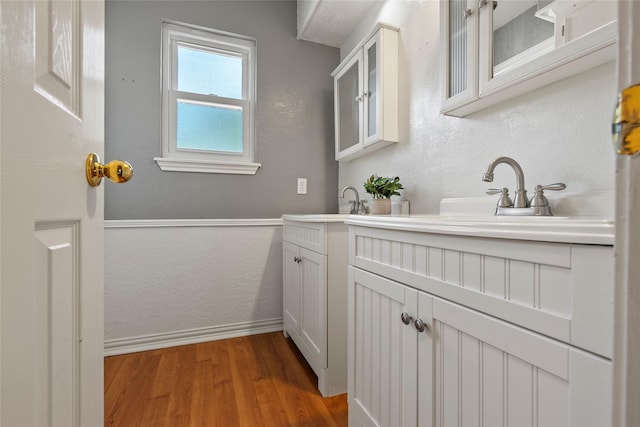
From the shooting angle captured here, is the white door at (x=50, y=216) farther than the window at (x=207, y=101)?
No

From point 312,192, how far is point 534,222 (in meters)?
1.77

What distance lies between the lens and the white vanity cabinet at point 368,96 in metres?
1.50

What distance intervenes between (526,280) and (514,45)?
79 centimetres

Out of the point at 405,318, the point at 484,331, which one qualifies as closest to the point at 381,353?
the point at 405,318

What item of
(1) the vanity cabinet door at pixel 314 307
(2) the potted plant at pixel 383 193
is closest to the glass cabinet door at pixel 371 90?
(2) the potted plant at pixel 383 193

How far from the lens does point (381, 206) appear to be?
147 centimetres

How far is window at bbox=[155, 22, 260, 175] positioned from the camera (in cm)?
188

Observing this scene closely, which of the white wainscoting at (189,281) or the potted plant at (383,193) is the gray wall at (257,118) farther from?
the potted plant at (383,193)

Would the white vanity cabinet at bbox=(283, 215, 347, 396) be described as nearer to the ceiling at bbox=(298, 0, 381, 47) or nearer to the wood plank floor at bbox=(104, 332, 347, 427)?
the wood plank floor at bbox=(104, 332, 347, 427)

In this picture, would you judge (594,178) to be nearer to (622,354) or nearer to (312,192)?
(622,354)

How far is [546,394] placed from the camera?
1.47 ft

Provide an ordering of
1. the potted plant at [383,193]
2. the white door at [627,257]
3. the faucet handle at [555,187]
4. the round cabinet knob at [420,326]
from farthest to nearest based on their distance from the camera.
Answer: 1. the potted plant at [383,193]
2. the faucet handle at [555,187]
3. the round cabinet knob at [420,326]
4. the white door at [627,257]

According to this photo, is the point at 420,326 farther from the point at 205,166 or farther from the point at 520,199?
the point at 205,166

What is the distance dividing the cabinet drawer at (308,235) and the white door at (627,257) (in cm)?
109
